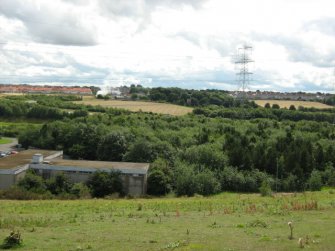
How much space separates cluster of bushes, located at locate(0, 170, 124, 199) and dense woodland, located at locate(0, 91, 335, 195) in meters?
5.13

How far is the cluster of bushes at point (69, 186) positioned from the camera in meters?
49.4

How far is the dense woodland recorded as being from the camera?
5878 cm

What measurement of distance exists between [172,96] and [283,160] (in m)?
80.1

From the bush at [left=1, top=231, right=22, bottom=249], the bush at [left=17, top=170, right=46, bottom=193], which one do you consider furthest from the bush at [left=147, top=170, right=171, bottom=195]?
the bush at [left=1, top=231, right=22, bottom=249]

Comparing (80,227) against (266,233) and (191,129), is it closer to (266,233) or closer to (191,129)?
(266,233)

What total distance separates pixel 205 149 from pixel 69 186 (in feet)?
70.5

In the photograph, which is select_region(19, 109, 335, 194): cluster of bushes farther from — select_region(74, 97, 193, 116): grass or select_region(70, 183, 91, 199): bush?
select_region(74, 97, 193, 116): grass

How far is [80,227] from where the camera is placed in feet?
77.5

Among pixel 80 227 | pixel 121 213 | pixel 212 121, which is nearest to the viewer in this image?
pixel 80 227

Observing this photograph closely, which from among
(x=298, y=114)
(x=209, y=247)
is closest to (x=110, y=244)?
(x=209, y=247)

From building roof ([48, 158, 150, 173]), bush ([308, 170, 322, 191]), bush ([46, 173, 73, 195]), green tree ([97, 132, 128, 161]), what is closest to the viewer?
bush ([46, 173, 73, 195])

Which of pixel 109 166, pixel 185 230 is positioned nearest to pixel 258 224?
pixel 185 230

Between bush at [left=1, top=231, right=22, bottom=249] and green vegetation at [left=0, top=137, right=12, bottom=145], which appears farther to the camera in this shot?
green vegetation at [left=0, top=137, right=12, bottom=145]

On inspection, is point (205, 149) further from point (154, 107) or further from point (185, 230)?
point (154, 107)
